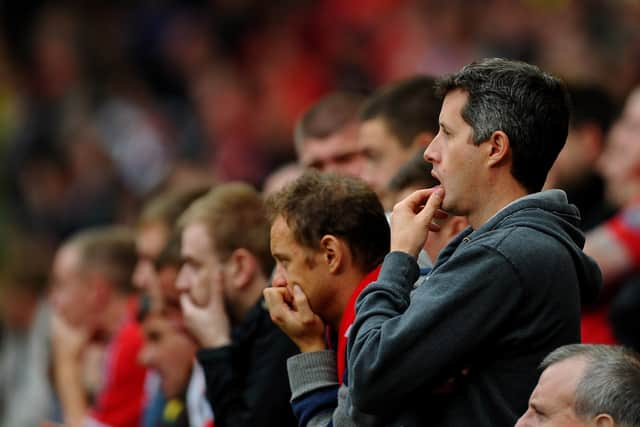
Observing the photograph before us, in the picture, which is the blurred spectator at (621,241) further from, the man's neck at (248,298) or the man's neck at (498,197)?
the man's neck at (498,197)

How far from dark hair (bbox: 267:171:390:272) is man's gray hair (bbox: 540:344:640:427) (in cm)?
81

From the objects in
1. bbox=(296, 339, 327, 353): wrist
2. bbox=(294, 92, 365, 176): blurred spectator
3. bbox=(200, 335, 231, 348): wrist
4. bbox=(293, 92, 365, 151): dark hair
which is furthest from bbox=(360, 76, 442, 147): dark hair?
bbox=(296, 339, 327, 353): wrist

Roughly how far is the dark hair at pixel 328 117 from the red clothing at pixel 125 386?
1320mm

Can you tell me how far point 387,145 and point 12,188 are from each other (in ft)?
26.9

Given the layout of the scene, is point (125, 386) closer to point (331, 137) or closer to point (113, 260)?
point (113, 260)

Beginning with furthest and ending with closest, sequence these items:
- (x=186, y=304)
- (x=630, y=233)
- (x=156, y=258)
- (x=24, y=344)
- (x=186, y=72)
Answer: (x=186, y=72)
(x=24, y=344)
(x=630, y=233)
(x=156, y=258)
(x=186, y=304)

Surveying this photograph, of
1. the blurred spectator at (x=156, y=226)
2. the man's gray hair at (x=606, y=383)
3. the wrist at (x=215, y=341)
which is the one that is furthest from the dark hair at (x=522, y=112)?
the blurred spectator at (x=156, y=226)

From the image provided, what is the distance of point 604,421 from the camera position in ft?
10.1

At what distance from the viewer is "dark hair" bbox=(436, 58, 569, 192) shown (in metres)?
3.40

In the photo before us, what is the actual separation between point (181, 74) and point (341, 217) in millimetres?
9195

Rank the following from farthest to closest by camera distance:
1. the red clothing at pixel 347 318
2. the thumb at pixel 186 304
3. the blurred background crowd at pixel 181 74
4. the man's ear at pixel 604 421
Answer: the blurred background crowd at pixel 181 74, the thumb at pixel 186 304, the red clothing at pixel 347 318, the man's ear at pixel 604 421

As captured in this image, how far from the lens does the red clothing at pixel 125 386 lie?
645cm

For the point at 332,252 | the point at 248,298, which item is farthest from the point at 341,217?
the point at 248,298

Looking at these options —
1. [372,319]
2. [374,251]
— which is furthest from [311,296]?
[372,319]
